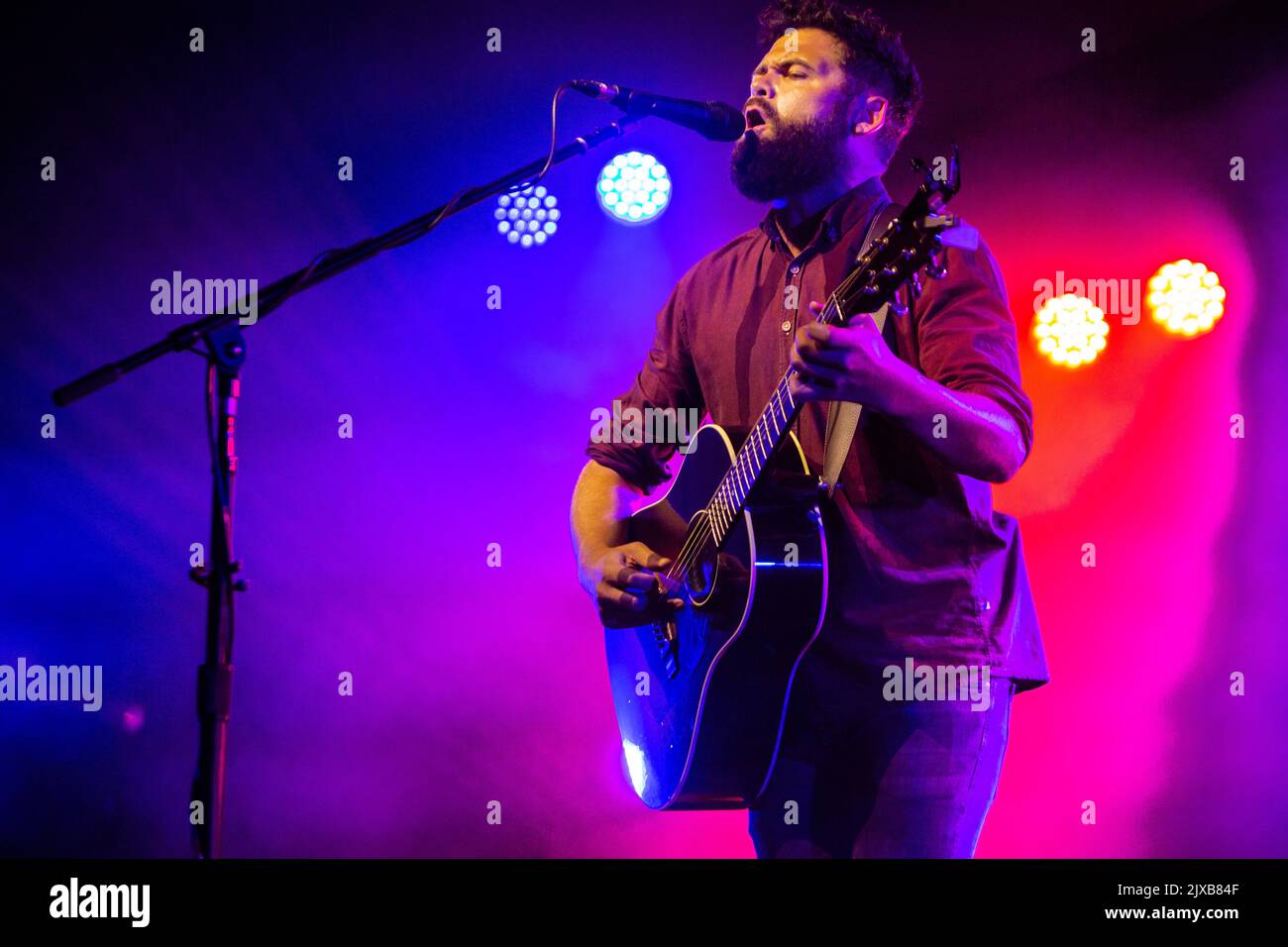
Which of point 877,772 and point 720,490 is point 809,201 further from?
point 877,772

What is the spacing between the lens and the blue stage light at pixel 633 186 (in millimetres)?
3814

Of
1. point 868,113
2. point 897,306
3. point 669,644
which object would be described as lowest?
point 669,644

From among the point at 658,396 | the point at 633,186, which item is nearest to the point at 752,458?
the point at 658,396

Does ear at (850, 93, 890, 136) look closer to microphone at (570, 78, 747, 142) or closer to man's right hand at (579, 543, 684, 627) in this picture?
microphone at (570, 78, 747, 142)

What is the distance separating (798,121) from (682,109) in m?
0.27

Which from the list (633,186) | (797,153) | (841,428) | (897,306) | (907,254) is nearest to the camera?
(907,254)

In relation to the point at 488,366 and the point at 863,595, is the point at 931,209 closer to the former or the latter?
the point at 863,595

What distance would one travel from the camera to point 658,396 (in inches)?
105

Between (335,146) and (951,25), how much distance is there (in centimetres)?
Answer: 215

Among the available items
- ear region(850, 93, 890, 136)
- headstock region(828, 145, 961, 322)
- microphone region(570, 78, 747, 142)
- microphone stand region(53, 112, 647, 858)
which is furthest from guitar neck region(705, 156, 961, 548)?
microphone stand region(53, 112, 647, 858)

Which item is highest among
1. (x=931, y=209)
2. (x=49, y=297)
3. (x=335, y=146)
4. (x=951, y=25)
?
(x=951, y=25)

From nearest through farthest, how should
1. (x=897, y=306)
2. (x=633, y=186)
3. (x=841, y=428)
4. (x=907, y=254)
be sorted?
(x=907, y=254) < (x=897, y=306) < (x=841, y=428) < (x=633, y=186)
